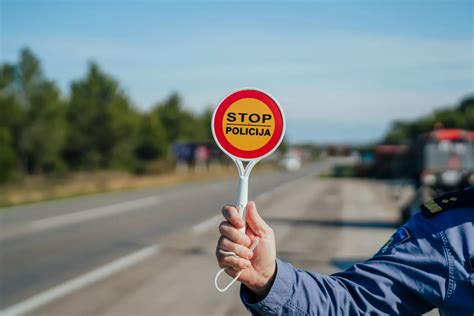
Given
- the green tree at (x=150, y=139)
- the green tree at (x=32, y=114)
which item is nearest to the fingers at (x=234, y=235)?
the green tree at (x=32, y=114)

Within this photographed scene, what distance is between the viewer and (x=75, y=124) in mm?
56750

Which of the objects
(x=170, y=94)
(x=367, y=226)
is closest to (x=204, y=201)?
(x=367, y=226)

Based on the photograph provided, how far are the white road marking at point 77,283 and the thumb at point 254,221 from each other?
5.67 m

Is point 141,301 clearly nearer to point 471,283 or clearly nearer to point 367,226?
point 471,283

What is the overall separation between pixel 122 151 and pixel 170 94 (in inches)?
499

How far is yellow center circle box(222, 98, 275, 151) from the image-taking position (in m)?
2.10

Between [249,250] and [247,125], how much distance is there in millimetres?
440

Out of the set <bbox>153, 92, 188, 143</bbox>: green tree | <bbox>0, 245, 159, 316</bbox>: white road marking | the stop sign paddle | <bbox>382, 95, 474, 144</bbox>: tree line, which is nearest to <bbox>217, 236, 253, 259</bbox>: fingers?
the stop sign paddle

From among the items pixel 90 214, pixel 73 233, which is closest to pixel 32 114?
pixel 90 214

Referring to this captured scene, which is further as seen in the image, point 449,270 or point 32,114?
point 32,114

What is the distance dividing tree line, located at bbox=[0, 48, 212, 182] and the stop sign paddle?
140ft

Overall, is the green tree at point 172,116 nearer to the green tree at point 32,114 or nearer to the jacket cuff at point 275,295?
the green tree at point 32,114

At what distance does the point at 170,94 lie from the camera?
228 ft

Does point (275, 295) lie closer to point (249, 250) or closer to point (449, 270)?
point (249, 250)
